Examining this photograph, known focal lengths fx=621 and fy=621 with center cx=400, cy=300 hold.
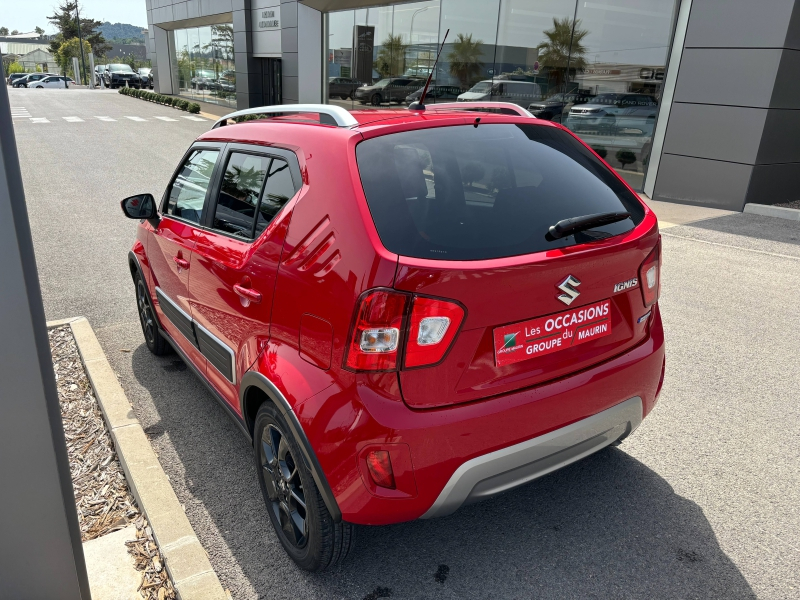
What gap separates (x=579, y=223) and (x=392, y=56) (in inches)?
729

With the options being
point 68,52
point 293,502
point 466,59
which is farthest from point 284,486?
point 68,52

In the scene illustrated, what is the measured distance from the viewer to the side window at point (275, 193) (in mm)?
2607

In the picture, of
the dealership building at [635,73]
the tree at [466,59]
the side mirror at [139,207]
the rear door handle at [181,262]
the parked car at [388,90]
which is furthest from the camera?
the parked car at [388,90]

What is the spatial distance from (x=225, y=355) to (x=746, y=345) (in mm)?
4068

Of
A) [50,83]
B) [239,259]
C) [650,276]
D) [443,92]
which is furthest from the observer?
[50,83]

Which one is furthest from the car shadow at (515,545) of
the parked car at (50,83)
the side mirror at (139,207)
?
the parked car at (50,83)

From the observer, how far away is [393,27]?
19.2m

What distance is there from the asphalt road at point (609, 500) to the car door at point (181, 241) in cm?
56

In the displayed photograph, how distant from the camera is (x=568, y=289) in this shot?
228cm

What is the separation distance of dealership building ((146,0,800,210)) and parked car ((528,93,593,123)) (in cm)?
3

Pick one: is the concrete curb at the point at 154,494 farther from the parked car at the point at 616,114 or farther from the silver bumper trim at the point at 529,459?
the parked car at the point at 616,114

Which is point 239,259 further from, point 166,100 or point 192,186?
point 166,100

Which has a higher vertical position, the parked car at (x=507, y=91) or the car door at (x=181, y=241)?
the parked car at (x=507, y=91)

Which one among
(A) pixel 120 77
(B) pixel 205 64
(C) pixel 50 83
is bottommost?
(C) pixel 50 83
